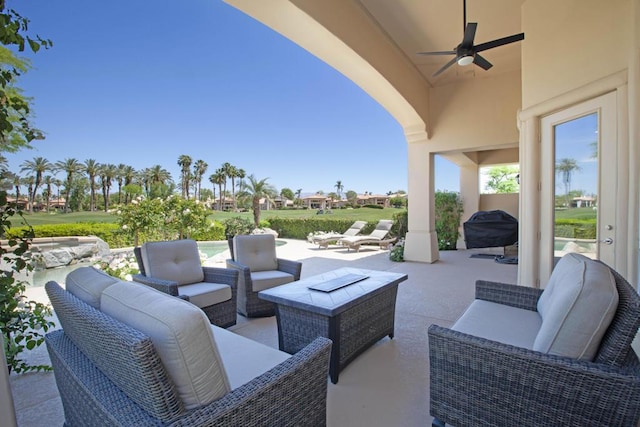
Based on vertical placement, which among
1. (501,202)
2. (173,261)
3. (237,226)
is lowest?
(237,226)

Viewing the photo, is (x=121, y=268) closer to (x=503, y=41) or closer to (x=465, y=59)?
(x=465, y=59)

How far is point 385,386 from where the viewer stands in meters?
2.19

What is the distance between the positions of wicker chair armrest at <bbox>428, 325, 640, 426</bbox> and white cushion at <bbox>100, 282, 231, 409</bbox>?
119 cm

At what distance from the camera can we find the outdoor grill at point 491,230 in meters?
7.22

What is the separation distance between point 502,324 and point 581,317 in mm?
821

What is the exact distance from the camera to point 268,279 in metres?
3.60

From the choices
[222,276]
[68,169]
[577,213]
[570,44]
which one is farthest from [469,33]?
[68,169]

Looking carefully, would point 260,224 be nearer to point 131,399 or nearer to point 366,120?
point 366,120

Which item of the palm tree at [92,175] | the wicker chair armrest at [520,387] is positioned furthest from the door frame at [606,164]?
the palm tree at [92,175]

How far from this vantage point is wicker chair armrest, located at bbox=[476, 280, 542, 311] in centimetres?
243

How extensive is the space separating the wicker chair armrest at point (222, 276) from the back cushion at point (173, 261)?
0.22 feet

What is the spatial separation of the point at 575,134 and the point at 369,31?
313cm

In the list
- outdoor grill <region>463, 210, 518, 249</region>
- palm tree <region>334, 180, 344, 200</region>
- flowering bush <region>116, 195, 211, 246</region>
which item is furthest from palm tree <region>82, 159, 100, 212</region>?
palm tree <region>334, 180, 344, 200</region>

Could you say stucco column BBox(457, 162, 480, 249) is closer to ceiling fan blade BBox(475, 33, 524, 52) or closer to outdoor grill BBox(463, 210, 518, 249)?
outdoor grill BBox(463, 210, 518, 249)
